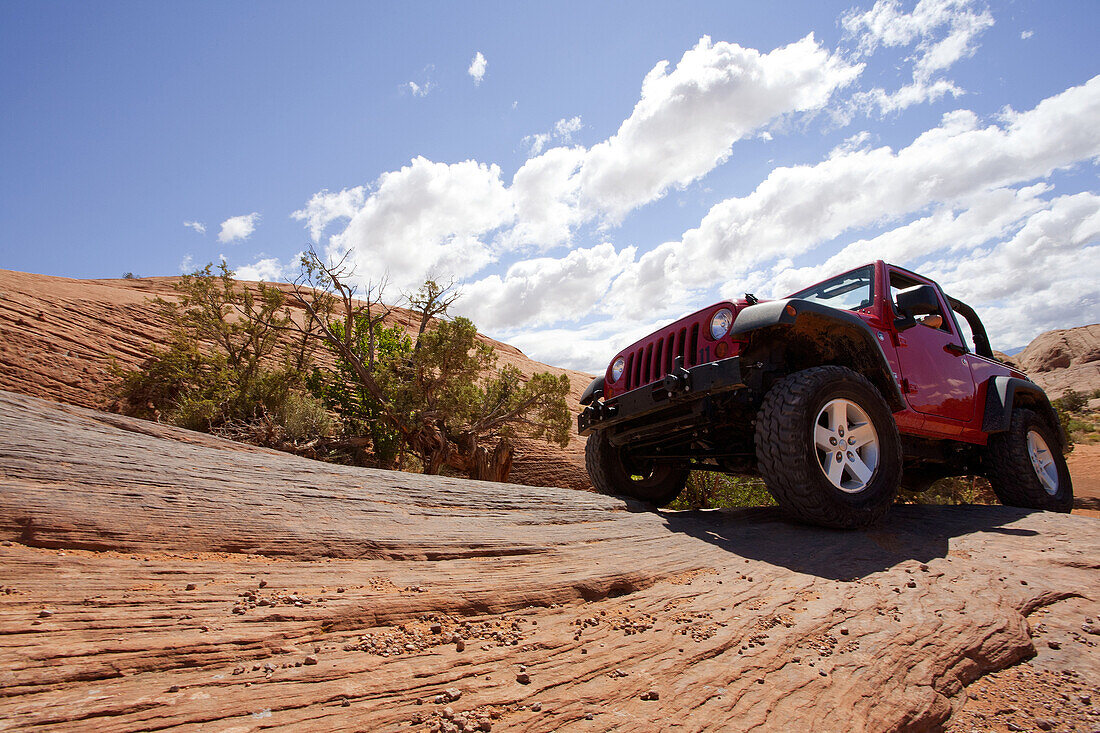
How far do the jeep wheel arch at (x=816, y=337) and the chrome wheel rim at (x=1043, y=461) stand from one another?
2900mm

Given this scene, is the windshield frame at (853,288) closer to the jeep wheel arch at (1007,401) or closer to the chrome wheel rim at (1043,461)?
the jeep wheel arch at (1007,401)

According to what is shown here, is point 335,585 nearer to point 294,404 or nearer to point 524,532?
point 524,532

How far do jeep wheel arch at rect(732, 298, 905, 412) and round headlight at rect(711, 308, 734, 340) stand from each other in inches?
6.6

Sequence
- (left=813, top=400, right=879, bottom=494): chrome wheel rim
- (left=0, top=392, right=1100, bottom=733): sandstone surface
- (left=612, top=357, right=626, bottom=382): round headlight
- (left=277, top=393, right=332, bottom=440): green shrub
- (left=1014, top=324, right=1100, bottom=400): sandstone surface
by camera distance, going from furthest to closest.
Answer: (left=1014, top=324, right=1100, bottom=400): sandstone surface
(left=277, top=393, right=332, bottom=440): green shrub
(left=612, top=357, right=626, bottom=382): round headlight
(left=813, top=400, right=879, bottom=494): chrome wheel rim
(left=0, top=392, right=1100, bottom=733): sandstone surface

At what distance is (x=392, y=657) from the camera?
151cm

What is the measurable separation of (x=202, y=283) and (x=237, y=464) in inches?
349

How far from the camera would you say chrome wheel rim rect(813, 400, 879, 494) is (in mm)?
3787

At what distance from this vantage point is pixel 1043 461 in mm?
6191

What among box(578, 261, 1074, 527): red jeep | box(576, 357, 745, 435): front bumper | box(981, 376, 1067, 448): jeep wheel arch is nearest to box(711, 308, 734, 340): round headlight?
box(578, 261, 1074, 527): red jeep

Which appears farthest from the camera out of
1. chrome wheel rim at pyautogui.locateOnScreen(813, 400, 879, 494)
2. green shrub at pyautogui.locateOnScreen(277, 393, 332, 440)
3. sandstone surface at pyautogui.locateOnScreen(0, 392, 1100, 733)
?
green shrub at pyautogui.locateOnScreen(277, 393, 332, 440)

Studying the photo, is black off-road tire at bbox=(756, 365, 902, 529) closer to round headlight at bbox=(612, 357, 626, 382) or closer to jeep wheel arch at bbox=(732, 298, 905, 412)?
Result: jeep wheel arch at bbox=(732, 298, 905, 412)

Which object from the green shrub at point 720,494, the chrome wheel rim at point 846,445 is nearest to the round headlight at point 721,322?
the chrome wheel rim at point 846,445

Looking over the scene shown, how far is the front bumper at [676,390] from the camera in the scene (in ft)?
12.0

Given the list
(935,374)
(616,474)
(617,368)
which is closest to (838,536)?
(616,474)
